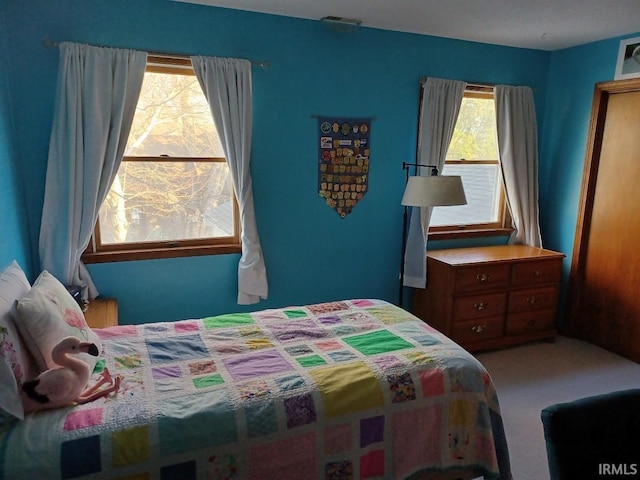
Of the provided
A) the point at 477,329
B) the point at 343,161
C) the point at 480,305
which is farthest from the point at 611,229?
the point at 343,161

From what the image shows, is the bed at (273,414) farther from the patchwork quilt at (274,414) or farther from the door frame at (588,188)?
the door frame at (588,188)

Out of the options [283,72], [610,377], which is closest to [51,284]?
[283,72]

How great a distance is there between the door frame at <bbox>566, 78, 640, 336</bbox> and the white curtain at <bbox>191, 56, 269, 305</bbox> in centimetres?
263

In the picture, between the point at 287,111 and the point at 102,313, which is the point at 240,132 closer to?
the point at 287,111

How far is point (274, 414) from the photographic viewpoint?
154cm

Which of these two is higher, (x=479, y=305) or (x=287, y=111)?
(x=287, y=111)

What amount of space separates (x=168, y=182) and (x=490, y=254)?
8.17 feet

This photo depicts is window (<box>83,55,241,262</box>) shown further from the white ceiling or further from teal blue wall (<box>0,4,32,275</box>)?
the white ceiling

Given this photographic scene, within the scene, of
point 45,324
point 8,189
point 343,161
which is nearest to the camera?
point 45,324

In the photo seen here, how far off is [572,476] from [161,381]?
1377 mm

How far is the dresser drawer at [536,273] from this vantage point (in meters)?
3.40

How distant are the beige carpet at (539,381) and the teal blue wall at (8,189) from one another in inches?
110

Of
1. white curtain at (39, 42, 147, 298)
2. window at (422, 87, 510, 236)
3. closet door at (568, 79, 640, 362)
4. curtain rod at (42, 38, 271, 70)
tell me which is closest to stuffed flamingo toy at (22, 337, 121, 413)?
white curtain at (39, 42, 147, 298)

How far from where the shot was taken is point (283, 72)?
298 cm
